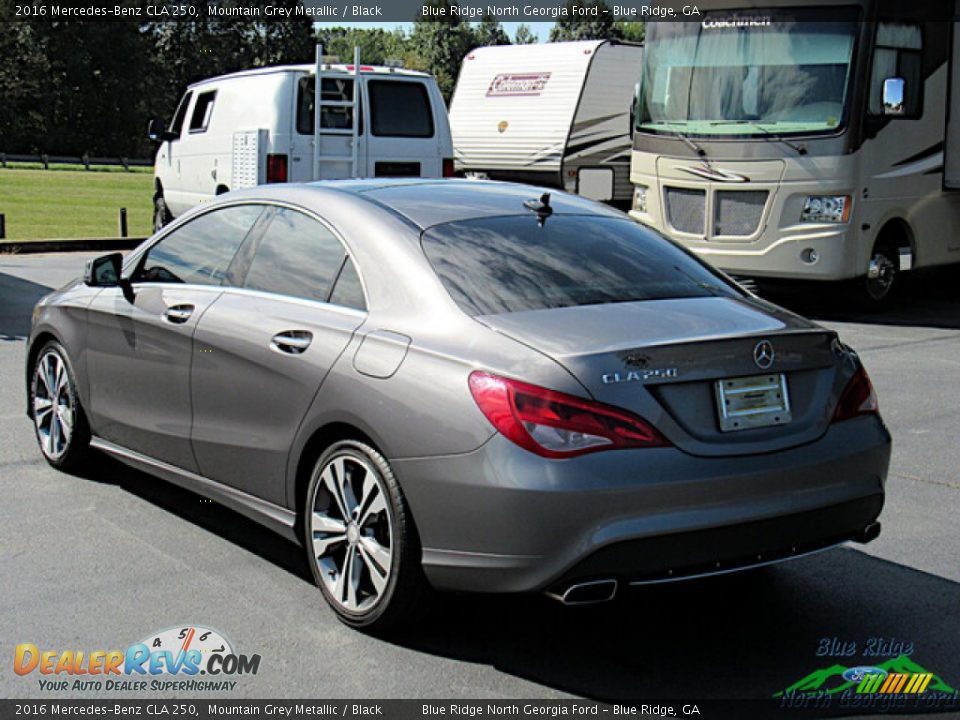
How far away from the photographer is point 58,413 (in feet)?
21.4

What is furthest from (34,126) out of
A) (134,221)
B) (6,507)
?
(6,507)

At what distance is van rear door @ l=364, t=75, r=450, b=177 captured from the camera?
16.2 m

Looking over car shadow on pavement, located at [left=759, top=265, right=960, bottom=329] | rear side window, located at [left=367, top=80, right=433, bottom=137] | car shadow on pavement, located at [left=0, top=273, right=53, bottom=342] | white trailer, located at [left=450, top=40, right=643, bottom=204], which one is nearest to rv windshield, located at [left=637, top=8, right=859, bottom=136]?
car shadow on pavement, located at [left=759, top=265, right=960, bottom=329]

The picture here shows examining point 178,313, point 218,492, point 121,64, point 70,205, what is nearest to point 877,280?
point 178,313

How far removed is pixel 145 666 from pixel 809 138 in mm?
10312

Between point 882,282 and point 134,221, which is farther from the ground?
point 882,282

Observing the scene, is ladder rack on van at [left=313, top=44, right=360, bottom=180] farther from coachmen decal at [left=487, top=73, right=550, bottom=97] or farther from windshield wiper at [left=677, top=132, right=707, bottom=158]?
coachmen decal at [left=487, top=73, right=550, bottom=97]

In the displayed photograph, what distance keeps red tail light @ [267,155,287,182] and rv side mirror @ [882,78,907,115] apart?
22.2 feet

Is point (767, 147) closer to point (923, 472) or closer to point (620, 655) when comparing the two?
point (923, 472)

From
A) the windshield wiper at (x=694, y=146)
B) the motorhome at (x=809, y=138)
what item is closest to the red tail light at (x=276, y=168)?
the motorhome at (x=809, y=138)

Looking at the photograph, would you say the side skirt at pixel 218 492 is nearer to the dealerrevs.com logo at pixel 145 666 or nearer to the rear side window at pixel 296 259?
the dealerrevs.com logo at pixel 145 666

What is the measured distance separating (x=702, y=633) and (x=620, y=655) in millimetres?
371

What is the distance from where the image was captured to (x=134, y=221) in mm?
28000

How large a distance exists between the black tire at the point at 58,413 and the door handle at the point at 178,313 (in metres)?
0.99
